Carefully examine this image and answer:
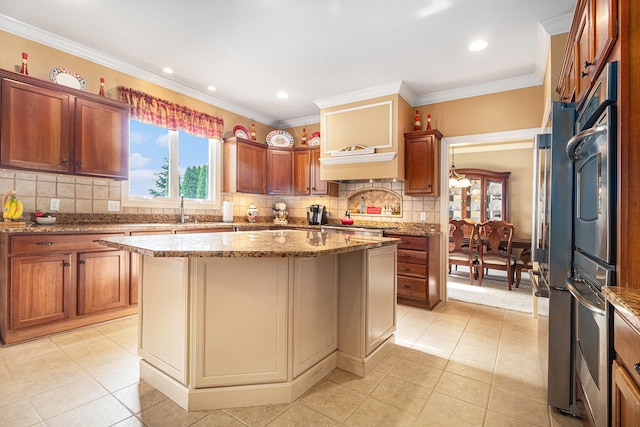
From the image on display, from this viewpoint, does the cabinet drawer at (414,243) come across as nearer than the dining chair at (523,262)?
Yes

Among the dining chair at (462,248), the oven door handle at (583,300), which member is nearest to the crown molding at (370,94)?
the dining chair at (462,248)

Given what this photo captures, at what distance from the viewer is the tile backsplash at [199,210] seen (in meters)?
2.86

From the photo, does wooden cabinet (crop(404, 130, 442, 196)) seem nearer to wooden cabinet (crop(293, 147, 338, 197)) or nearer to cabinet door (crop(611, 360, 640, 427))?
wooden cabinet (crop(293, 147, 338, 197))

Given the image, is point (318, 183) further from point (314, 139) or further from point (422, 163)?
point (422, 163)

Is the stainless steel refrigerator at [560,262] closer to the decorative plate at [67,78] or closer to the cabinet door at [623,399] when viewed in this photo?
the cabinet door at [623,399]

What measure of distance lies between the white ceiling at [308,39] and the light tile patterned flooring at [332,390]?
8.10 ft

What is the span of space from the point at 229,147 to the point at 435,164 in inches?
115

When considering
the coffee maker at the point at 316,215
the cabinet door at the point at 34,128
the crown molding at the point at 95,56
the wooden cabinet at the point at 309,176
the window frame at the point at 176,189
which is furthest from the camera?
the coffee maker at the point at 316,215

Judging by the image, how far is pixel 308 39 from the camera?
2.91 metres

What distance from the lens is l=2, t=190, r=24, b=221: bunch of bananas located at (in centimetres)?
256

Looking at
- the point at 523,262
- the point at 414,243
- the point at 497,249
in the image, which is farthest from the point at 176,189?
the point at 523,262

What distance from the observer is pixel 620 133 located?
39.5 inches

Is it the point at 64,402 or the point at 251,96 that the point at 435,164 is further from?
the point at 64,402

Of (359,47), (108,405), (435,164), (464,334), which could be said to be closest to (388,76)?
(359,47)
